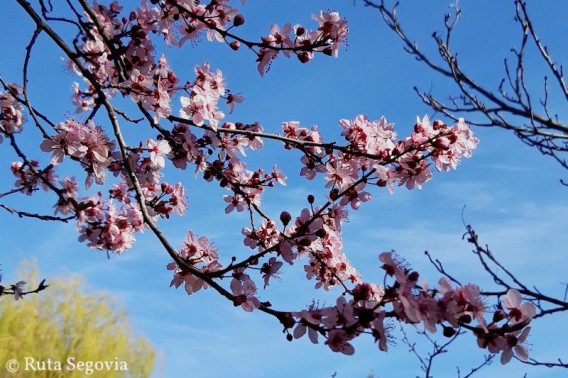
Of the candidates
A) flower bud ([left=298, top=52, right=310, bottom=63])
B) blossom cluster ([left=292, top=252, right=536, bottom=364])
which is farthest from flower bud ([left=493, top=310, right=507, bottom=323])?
flower bud ([left=298, top=52, right=310, bottom=63])

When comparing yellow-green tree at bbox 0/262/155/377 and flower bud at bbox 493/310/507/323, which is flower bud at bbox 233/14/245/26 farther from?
yellow-green tree at bbox 0/262/155/377

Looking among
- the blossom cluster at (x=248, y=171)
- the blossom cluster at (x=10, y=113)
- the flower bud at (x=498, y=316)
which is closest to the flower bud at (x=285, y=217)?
the blossom cluster at (x=248, y=171)

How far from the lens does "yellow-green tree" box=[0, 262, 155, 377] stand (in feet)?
32.3

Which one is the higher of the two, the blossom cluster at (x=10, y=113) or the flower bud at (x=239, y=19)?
the blossom cluster at (x=10, y=113)

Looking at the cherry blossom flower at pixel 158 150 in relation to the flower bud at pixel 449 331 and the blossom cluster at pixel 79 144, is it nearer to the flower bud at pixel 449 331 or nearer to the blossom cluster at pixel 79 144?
the blossom cluster at pixel 79 144

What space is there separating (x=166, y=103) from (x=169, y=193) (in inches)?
37.5

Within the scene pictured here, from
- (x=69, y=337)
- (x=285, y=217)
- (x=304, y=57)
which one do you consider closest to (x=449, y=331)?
(x=285, y=217)

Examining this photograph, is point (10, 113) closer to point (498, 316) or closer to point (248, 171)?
point (248, 171)

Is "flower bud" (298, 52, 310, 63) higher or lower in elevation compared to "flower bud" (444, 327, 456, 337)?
higher

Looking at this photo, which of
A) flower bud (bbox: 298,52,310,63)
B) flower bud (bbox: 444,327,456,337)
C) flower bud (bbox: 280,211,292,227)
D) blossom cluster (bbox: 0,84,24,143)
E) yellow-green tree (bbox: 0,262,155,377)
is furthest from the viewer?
yellow-green tree (bbox: 0,262,155,377)

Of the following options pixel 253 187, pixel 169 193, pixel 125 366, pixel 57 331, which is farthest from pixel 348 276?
pixel 57 331

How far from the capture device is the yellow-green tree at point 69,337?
9.86m

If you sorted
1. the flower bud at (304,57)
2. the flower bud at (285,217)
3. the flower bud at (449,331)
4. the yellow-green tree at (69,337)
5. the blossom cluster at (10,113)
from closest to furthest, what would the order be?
the flower bud at (449,331) → the flower bud at (285,217) → the flower bud at (304,57) → the blossom cluster at (10,113) → the yellow-green tree at (69,337)

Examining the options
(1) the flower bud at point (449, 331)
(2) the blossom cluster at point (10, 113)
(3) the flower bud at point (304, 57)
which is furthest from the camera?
Answer: (2) the blossom cluster at point (10, 113)
